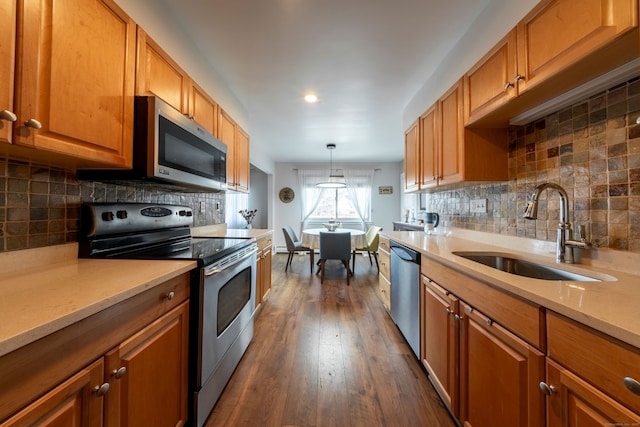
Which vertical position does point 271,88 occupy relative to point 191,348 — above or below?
above

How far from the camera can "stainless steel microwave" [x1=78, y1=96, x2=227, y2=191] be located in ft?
4.05

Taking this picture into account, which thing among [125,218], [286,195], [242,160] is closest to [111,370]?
[125,218]

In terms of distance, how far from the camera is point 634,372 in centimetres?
53

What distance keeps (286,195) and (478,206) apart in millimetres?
4701

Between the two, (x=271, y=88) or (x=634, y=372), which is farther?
(x=271, y=88)

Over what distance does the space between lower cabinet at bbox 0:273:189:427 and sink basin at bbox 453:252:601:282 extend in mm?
1553

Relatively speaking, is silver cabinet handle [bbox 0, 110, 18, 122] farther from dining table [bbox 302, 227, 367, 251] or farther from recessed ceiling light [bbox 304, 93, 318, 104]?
dining table [bbox 302, 227, 367, 251]

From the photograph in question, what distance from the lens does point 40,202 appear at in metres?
1.07

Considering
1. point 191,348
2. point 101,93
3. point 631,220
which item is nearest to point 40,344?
point 191,348

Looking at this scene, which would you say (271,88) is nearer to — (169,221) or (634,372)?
(169,221)

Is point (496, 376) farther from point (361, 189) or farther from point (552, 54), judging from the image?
point (361, 189)

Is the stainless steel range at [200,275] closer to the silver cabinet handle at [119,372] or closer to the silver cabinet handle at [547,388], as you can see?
the silver cabinet handle at [119,372]

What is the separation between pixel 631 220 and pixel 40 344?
1.97 m

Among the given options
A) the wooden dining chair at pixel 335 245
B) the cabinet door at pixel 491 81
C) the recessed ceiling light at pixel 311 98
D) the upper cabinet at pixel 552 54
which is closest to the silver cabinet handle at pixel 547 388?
the upper cabinet at pixel 552 54
